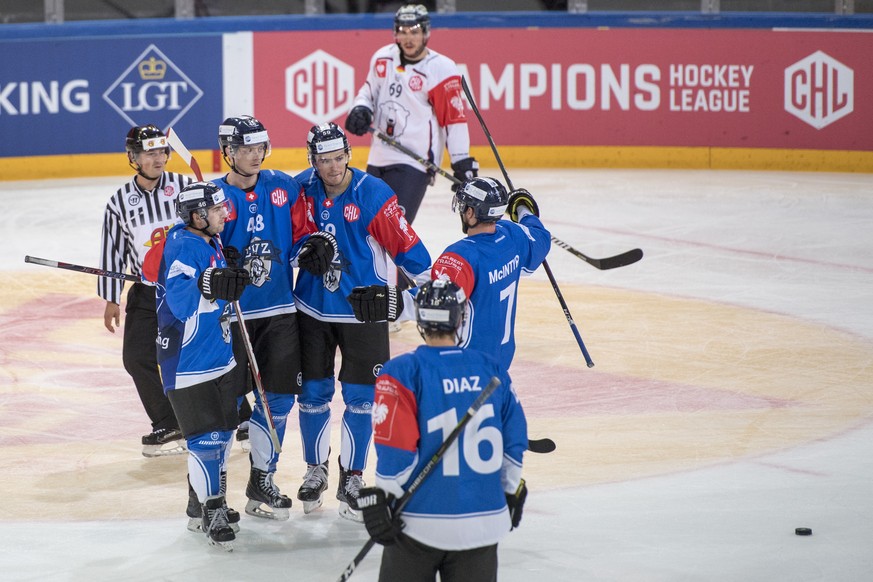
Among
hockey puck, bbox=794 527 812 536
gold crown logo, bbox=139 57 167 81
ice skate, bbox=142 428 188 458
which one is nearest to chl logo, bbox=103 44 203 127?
gold crown logo, bbox=139 57 167 81

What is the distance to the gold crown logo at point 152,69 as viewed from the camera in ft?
42.5

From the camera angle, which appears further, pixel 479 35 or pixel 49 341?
pixel 479 35

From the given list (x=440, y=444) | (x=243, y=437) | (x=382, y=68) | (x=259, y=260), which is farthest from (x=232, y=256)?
(x=382, y=68)

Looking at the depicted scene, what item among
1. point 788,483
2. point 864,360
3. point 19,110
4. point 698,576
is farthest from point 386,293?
point 19,110

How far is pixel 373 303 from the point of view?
4789 millimetres

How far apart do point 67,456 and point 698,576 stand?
284 cm

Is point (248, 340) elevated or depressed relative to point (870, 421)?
elevated

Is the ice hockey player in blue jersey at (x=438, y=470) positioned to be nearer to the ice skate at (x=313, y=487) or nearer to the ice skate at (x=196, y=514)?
the ice skate at (x=196, y=514)

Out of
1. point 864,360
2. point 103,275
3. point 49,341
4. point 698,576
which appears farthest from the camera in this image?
point 49,341

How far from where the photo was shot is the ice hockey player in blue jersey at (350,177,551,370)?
4.40 meters

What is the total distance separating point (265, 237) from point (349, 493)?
1.01 meters

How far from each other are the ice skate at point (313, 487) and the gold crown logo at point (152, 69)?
8.56 meters

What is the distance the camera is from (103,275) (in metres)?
5.79

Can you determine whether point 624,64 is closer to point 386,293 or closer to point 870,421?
point 870,421
